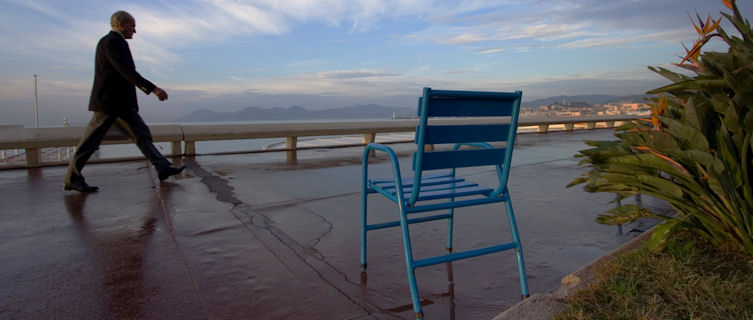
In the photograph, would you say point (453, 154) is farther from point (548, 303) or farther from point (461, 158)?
point (548, 303)

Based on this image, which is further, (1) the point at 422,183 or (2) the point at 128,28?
(2) the point at 128,28

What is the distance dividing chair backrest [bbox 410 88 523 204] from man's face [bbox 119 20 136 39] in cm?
435

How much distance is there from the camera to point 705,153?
236 centimetres

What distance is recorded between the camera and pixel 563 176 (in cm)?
663

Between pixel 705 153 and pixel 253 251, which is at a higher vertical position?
pixel 705 153

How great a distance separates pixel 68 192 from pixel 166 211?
6.10 ft

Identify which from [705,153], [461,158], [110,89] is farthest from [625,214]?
[110,89]

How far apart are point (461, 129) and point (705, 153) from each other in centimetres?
124

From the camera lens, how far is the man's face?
17.0 ft

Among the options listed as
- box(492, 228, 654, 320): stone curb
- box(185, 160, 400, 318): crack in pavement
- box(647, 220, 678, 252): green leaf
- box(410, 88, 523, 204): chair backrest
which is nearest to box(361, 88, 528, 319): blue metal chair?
box(410, 88, 523, 204): chair backrest

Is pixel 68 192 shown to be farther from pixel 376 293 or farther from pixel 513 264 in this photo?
pixel 513 264

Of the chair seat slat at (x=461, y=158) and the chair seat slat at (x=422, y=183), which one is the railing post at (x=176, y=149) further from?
the chair seat slat at (x=461, y=158)

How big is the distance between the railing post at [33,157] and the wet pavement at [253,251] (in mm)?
1938

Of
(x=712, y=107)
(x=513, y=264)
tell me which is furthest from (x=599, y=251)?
(x=712, y=107)
